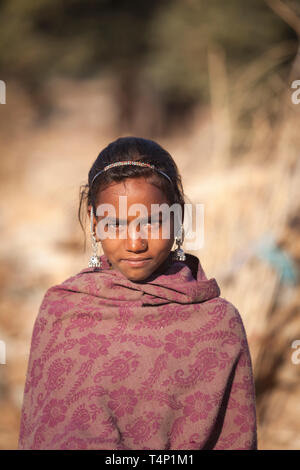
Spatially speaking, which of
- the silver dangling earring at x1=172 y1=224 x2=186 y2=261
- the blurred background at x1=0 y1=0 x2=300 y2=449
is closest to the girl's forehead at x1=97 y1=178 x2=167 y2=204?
the silver dangling earring at x1=172 y1=224 x2=186 y2=261

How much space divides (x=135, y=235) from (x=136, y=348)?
0.28m

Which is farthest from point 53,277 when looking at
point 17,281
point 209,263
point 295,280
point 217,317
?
point 217,317

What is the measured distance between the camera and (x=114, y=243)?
124 cm

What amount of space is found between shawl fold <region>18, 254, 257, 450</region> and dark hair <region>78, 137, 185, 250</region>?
0.22m

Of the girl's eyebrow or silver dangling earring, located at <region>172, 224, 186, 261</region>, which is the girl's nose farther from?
silver dangling earring, located at <region>172, 224, 186, 261</region>

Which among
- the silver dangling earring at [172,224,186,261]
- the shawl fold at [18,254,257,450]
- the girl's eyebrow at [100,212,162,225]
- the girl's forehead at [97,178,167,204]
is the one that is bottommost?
the shawl fold at [18,254,257,450]

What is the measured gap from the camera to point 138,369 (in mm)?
1223

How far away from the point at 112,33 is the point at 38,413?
9.21 m

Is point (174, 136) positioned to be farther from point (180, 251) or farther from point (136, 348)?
point (136, 348)

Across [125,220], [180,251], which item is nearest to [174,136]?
[180,251]

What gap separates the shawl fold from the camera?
121cm

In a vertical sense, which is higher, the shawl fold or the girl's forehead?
the girl's forehead

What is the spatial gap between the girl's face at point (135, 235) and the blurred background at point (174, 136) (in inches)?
71.8

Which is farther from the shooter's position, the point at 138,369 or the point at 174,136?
the point at 174,136
